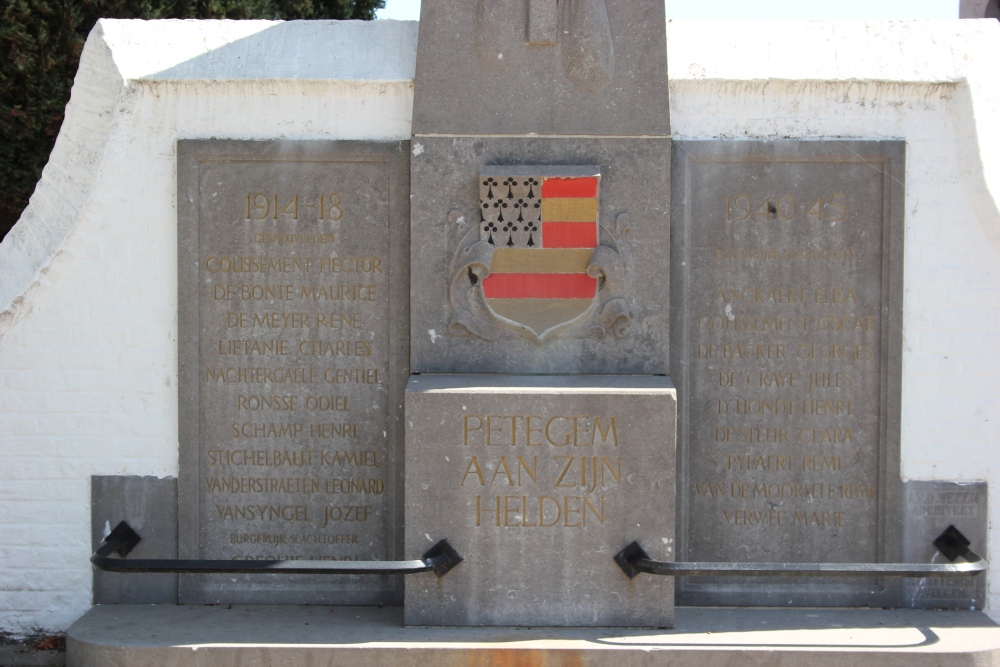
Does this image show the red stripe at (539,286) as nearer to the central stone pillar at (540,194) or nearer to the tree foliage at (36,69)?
the central stone pillar at (540,194)

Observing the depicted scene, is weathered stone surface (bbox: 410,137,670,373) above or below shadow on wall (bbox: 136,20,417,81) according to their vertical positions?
below

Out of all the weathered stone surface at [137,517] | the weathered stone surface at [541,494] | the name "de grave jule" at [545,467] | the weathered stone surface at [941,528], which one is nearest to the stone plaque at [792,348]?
the weathered stone surface at [941,528]

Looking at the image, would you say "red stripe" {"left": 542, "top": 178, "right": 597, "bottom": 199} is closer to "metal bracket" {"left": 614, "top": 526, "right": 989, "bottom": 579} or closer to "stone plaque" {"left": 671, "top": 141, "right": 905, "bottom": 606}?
"stone plaque" {"left": 671, "top": 141, "right": 905, "bottom": 606}

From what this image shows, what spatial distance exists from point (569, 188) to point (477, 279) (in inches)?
20.7

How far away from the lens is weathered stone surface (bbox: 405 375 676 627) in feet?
13.1

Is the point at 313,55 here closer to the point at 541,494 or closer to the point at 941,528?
the point at 541,494

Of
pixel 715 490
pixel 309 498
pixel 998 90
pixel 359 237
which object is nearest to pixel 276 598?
pixel 309 498

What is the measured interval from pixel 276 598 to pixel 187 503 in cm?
56

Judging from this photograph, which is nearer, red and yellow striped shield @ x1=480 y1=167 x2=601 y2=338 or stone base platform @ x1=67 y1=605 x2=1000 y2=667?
stone base platform @ x1=67 y1=605 x2=1000 y2=667

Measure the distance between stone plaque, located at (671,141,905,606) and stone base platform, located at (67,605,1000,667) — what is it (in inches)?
13.5

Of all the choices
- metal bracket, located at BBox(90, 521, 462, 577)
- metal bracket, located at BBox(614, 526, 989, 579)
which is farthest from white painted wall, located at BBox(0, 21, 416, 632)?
metal bracket, located at BBox(614, 526, 989, 579)

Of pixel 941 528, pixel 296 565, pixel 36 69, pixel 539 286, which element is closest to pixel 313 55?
pixel 539 286

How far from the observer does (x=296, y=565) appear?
3.93 metres

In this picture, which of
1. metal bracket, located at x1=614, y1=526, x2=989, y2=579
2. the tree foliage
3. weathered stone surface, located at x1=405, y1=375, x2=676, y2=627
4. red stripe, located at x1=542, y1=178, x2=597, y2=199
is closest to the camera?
metal bracket, located at x1=614, y1=526, x2=989, y2=579
